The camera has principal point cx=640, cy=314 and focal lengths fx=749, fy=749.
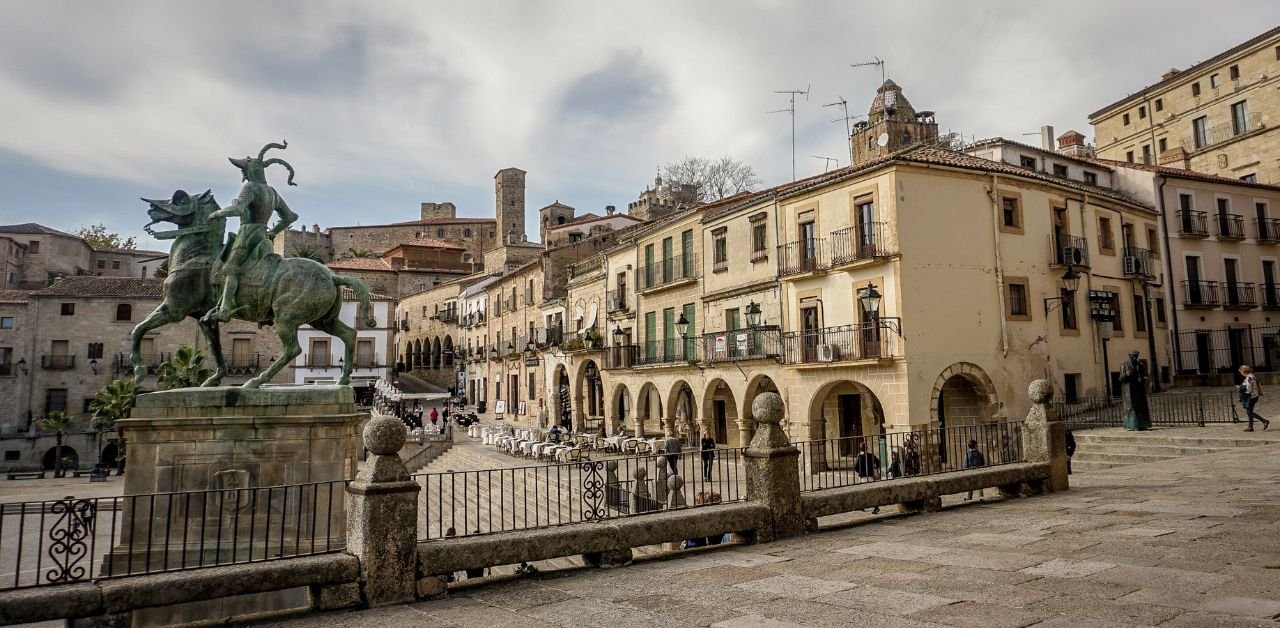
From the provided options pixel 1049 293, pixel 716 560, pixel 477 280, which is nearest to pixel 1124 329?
pixel 1049 293

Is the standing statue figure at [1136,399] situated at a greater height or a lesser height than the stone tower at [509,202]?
lesser

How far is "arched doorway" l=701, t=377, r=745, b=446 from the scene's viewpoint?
2908cm

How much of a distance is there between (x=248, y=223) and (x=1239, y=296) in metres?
36.3

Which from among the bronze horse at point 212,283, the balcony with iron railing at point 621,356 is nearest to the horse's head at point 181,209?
the bronze horse at point 212,283

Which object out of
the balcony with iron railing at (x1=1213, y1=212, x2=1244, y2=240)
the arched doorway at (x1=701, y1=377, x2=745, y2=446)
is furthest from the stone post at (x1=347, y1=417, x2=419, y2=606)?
the balcony with iron railing at (x1=1213, y1=212, x2=1244, y2=240)

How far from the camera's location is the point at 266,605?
371 inches

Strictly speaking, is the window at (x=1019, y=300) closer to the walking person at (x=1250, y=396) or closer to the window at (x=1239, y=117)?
the walking person at (x=1250, y=396)

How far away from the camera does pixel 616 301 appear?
35281 millimetres

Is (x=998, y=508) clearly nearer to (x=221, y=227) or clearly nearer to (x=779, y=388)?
(x=221, y=227)

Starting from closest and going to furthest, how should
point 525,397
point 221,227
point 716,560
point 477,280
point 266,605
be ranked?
point 716,560 < point 266,605 < point 221,227 < point 525,397 < point 477,280

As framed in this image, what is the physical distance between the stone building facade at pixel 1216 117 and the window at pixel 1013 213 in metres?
20.1

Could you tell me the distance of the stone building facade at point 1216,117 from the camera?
120 ft

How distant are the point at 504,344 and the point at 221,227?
123ft

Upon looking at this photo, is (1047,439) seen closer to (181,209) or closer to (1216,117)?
(181,209)
